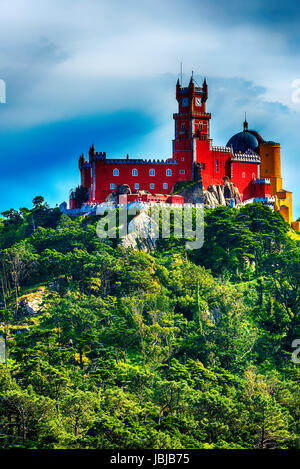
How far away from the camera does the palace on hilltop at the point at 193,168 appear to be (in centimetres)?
9112

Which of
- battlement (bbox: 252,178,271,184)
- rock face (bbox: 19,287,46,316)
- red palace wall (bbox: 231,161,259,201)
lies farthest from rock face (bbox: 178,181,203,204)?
rock face (bbox: 19,287,46,316)

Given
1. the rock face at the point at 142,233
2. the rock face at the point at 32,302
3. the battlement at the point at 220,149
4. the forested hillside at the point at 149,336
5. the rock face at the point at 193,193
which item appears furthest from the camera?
the battlement at the point at 220,149

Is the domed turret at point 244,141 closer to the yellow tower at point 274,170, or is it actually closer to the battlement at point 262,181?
the yellow tower at point 274,170

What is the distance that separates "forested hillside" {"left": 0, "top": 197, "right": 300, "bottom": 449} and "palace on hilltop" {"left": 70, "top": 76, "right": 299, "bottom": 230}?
17.6 feet

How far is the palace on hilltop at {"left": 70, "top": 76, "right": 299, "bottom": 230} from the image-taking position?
299 feet

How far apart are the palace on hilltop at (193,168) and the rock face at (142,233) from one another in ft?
13.2

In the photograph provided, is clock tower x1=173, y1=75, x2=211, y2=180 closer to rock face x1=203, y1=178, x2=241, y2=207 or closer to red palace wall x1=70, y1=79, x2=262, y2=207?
red palace wall x1=70, y1=79, x2=262, y2=207

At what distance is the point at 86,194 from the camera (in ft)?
303

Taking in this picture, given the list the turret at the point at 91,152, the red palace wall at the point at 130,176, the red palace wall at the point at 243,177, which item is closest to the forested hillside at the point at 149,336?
the red palace wall at the point at 130,176

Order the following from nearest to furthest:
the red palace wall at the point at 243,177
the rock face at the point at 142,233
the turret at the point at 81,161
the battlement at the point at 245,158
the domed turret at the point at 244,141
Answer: the rock face at the point at 142,233 < the turret at the point at 81,161 < the red palace wall at the point at 243,177 < the battlement at the point at 245,158 < the domed turret at the point at 244,141

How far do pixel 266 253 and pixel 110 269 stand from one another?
620 inches
